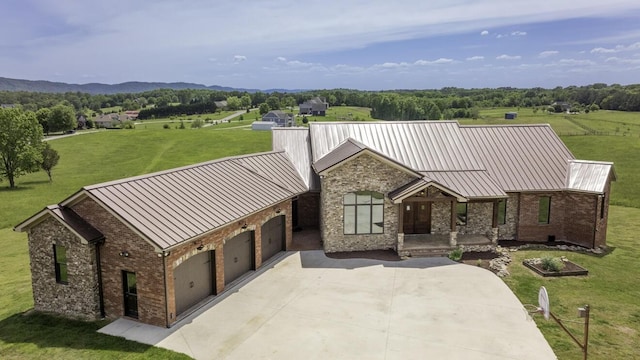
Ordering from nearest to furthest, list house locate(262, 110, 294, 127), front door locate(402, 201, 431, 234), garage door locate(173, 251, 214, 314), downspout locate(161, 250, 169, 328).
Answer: downspout locate(161, 250, 169, 328) < garage door locate(173, 251, 214, 314) < front door locate(402, 201, 431, 234) < house locate(262, 110, 294, 127)

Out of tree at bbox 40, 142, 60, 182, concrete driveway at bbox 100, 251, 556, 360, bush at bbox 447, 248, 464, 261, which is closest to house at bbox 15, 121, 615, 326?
bush at bbox 447, 248, 464, 261

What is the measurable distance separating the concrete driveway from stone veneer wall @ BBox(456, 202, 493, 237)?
398 centimetres

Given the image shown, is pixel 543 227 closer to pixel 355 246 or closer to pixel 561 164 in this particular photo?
pixel 561 164

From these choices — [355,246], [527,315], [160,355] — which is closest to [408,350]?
[527,315]

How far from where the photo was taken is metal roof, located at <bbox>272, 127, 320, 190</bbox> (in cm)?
2639

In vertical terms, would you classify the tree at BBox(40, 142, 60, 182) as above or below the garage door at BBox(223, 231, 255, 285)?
above

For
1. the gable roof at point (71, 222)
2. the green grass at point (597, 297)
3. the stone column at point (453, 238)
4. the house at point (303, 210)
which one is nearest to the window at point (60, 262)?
the house at point (303, 210)

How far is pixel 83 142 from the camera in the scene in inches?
2751

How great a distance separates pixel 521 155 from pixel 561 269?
882 cm

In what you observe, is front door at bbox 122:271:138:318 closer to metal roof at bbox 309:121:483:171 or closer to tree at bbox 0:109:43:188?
metal roof at bbox 309:121:483:171

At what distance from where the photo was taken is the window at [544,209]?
80.4 ft

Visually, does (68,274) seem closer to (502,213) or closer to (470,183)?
(470,183)

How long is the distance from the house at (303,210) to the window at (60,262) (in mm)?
50

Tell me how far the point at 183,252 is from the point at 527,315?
12.9 m
